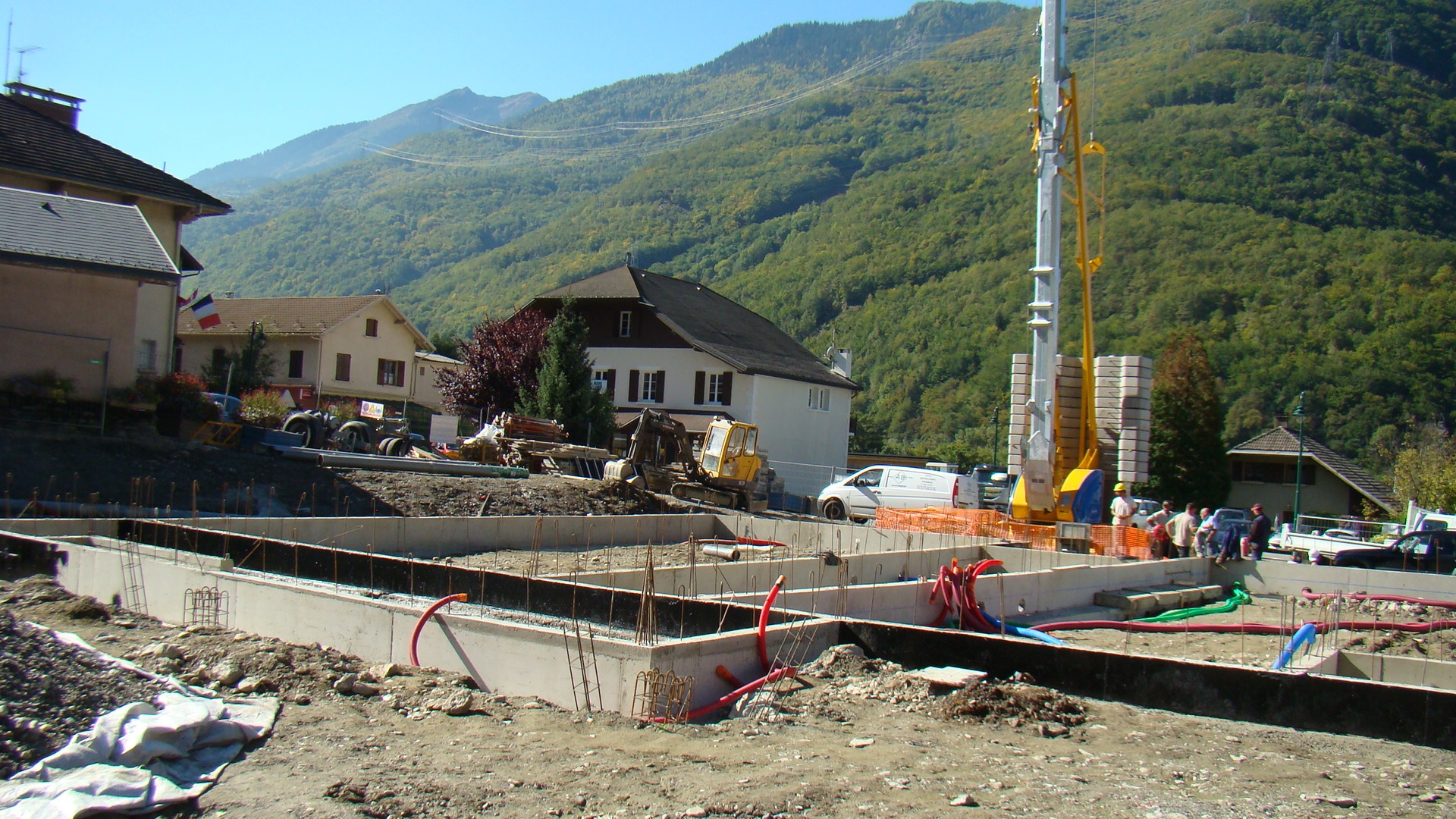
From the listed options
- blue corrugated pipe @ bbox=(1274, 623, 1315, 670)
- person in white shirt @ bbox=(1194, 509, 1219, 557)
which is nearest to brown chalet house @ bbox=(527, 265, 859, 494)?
person in white shirt @ bbox=(1194, 509, 1219, 557)

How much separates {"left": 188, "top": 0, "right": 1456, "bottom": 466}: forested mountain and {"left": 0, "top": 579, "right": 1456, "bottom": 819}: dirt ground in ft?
94.9

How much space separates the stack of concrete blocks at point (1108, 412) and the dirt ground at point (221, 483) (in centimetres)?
934

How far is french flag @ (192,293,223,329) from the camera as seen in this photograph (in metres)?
29.5

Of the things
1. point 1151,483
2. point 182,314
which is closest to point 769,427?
point 1151,483

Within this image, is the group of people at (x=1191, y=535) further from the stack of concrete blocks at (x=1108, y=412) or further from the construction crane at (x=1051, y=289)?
the construction crane at (x=1051, y=289)

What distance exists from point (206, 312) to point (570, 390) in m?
11.1

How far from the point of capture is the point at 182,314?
51.7 m

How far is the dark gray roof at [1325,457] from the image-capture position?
147ft

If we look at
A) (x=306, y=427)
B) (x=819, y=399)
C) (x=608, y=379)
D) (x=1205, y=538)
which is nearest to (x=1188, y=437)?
(x=819, y=399)

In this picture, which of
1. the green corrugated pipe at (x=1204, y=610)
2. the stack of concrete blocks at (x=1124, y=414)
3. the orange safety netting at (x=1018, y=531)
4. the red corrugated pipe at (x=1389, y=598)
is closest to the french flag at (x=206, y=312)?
the orange safety netting at (x=1018, y=531)

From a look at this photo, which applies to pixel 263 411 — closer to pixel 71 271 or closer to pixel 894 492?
pixel 71 271

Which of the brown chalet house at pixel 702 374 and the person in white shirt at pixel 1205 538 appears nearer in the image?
the person in white shirt at pixel 1205 538

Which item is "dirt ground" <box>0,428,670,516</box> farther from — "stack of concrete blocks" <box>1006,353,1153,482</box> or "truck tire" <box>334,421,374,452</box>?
"stack of concrete blocks" <box>1006,353,1153,482</box>

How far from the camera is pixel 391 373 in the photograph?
52.8 meters
